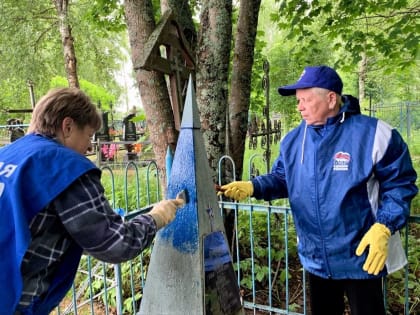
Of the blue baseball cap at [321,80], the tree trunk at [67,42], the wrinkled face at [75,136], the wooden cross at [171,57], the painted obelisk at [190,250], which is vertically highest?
the tree trunk at [67,42]

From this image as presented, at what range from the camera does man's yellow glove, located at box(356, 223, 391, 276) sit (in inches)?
65.9

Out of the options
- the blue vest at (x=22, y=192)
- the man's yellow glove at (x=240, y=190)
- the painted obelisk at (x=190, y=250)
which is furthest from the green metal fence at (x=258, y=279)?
the blue vest at (x=22, y=192)

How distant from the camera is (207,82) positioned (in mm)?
3078

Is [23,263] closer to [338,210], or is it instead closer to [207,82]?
[338,210]

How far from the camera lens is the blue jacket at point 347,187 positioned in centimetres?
171

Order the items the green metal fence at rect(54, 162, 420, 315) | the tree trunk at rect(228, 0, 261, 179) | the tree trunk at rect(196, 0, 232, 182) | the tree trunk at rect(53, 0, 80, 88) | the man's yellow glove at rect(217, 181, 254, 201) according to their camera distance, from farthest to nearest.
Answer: the tree trunk at rect(53, 0, 80, 88) → the tree trunk at rect(228, 0, 261, 179) → the green metal fence at rect(54, 162, 420, 315) → the tree trunk at rect(196, 0, 232, 182) → the man's yellow glove at rect(217, 181, 254, 201)

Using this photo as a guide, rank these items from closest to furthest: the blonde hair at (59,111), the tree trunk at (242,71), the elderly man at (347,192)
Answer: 1. the blonde hair at (59,111)
2. the elderly man at (347,192)
3. the tree trunk at (242,71)

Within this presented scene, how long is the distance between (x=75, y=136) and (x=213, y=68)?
181 centimetres

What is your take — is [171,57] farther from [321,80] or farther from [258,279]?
[258,279]

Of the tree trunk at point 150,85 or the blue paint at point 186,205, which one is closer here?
the blue paint at point 186,205

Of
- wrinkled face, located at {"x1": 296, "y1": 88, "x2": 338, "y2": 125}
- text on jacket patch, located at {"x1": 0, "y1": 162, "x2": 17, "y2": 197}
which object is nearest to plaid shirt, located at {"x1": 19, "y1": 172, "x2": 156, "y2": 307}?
text on jacket patch, located at {"x1": 0, "y1": 162, "x2": 17, "y2": 197}

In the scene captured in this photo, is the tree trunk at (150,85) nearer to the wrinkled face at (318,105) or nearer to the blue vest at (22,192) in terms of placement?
the wrinkled face at (318,105)

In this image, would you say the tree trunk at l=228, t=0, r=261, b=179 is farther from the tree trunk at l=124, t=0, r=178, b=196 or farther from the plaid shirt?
the plaid shirt

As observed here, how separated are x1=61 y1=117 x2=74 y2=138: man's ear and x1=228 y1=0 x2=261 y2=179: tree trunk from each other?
2.23 m
